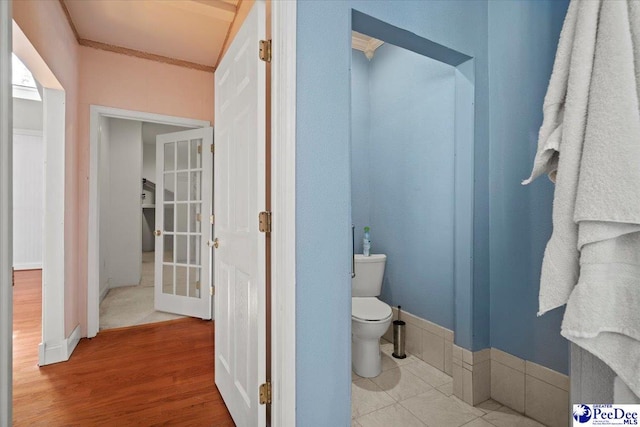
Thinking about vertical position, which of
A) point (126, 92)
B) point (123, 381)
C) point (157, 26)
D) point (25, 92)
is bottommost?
point (123, 381)

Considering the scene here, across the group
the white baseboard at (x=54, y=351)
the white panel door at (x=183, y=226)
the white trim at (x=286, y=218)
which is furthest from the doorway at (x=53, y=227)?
the white trim at (x=286, y=218)

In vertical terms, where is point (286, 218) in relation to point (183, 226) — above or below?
above

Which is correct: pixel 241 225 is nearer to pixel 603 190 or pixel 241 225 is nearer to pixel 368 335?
pixel 368 335

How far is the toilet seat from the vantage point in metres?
1.94

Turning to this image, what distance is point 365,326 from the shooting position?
6.26 feet

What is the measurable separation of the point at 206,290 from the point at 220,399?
57.4 inches

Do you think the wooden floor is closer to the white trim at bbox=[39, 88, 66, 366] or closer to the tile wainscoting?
the white trim at bbox=[39, 88, 66, 366]

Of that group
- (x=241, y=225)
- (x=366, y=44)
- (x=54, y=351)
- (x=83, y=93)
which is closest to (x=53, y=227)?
(x=54, y=351)

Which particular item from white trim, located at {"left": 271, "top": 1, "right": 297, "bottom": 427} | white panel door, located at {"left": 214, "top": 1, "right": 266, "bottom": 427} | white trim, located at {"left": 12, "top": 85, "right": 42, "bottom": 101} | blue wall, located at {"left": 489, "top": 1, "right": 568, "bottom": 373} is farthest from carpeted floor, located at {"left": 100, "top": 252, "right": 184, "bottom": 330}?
white trim, located at {"left": 12, "top": 85, "right": 42, "bottom": 101}

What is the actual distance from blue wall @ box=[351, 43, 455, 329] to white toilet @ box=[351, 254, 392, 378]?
0.34m

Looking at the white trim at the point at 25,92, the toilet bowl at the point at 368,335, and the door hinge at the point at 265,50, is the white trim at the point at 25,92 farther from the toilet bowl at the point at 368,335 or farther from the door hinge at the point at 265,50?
the toilet bowl at the point at 368,335

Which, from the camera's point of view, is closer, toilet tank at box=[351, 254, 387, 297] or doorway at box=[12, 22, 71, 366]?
doorway at box=[12, 22, 71, 366]

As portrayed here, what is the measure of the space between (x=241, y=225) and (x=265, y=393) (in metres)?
0.75

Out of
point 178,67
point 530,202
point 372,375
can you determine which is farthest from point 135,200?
point 530,202
